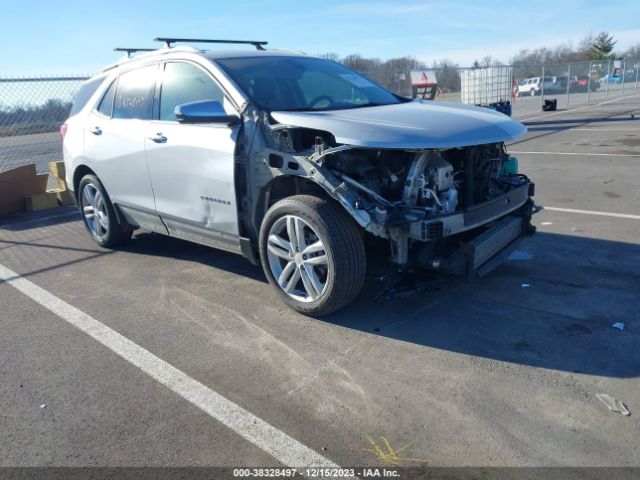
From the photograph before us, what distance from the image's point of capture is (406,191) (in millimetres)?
3852

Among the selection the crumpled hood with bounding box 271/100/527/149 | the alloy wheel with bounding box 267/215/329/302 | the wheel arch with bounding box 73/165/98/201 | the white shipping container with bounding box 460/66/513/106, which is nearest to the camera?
the crumpled hood with bounding box 271/100/527/149

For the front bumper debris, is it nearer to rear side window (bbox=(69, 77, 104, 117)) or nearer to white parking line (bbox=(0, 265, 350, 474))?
white parking line (bbox=(0, 265, 350, 474))

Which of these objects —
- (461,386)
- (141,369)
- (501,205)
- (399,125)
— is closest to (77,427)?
(141,369)

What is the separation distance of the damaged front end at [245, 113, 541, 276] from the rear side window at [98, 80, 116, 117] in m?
2.30

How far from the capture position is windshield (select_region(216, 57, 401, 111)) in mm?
4461

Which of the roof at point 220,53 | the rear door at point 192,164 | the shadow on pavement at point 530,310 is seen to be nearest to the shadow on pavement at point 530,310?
the shadow on pavement at point 530,310

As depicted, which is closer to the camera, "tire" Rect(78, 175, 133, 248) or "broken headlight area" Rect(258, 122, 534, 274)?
"broken headlight area" Rect(258, 122, 534, 274)

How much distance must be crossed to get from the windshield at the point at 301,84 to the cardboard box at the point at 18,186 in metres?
5.66

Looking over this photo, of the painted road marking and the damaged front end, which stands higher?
the damaged front end

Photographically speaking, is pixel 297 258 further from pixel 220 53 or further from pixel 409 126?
pixel 220 53

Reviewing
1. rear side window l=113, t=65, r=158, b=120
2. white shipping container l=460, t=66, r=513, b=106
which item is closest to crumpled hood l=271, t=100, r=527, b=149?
→ rear side window l=113, t=65, r=158, b=120

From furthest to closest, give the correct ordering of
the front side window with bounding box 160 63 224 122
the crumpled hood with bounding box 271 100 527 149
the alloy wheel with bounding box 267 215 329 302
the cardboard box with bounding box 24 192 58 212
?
the cardboard box with bounding box 24 192 58 212 < the front side window with bounding box 160 63 224 122 < the alloy wheel with bounding box 267 215 329 302 < the crumpled hood with bounding box 271 100 527 149

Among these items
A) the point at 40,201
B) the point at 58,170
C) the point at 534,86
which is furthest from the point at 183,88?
the point at 534,86

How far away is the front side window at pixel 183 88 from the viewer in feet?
14.9
